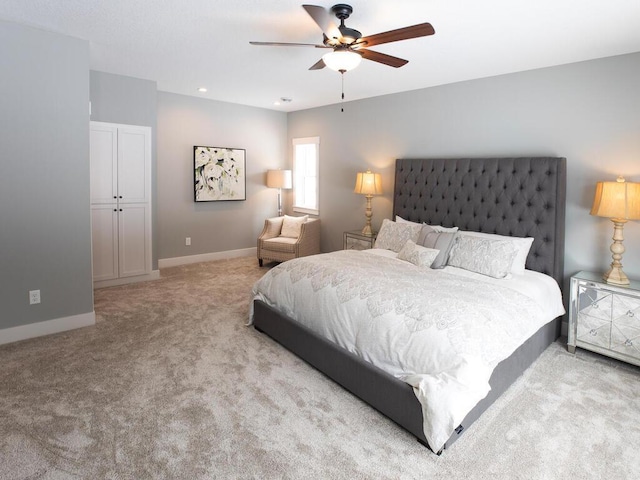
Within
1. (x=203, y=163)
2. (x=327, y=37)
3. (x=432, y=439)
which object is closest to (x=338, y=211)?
(x=203, y=163)

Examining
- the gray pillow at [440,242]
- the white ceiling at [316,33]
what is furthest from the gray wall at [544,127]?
the gray pillow at [440,242]

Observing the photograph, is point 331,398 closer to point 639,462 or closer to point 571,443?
point 571,443

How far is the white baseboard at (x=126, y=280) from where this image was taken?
4.79m

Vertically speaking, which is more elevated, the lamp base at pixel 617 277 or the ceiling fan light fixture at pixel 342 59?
the ceiling fan light fixture at pixel 342 59

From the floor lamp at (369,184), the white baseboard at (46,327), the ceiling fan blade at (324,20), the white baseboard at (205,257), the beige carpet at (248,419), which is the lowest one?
the beige carpet at (248,419)

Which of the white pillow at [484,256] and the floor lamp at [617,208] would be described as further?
the white pillow at [484,256]

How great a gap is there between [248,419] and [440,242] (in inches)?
92.0

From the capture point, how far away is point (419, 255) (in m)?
3.60

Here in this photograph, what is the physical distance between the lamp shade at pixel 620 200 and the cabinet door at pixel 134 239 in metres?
4.96

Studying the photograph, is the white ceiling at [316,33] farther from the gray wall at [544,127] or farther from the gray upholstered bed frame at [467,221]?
the gray upholstered bed frame at [467,221]

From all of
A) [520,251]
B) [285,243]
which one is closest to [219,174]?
[285,243]

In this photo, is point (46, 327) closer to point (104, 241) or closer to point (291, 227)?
point (104, 241)

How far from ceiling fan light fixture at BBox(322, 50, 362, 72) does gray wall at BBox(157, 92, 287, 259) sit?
12.1ft

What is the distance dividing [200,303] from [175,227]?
1992 millimetres
